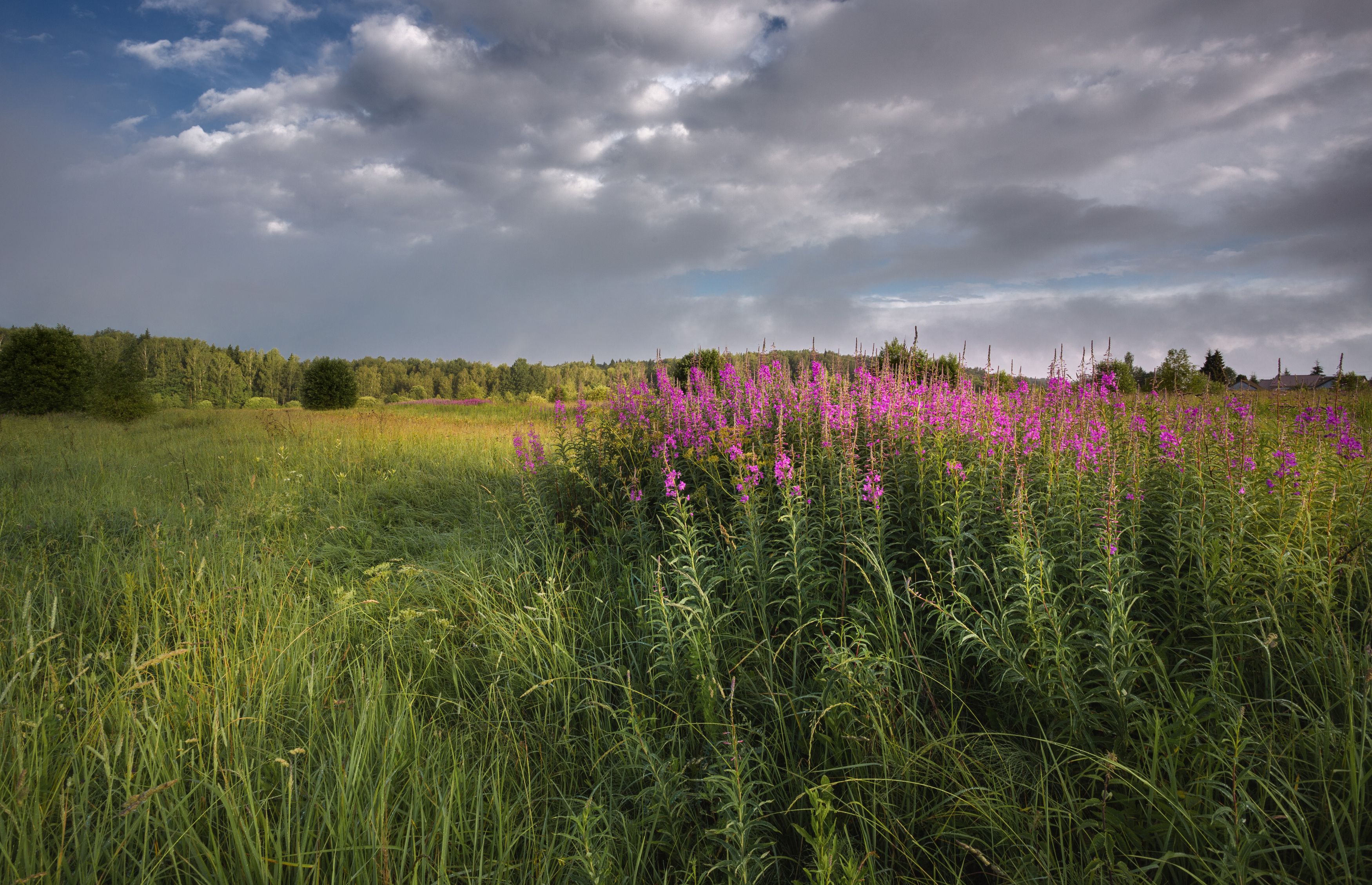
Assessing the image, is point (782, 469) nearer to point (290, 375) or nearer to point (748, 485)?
point (748, 485)

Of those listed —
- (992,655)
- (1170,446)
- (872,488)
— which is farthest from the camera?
(1170,446)

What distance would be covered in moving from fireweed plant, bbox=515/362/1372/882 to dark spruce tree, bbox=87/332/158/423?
2013cm

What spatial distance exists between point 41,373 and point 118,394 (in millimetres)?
3378

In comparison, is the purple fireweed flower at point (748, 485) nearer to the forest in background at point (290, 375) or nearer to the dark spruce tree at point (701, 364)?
the dark spruce tree at point (701, 364)

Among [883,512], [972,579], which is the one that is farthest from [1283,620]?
[883,512]

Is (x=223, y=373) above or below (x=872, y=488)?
above

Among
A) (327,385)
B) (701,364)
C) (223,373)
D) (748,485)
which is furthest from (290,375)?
(748,485)

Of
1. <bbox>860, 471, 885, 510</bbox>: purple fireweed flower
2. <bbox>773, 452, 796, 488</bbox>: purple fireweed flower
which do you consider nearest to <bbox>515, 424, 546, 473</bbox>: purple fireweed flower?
<bbox>773, 452, 796, 488</bbox>: purple fireweed flower

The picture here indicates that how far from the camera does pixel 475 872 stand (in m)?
1.89

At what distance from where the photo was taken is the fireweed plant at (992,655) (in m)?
1.81

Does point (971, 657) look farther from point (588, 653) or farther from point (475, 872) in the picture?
point (475, 872)

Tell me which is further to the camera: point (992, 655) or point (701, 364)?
point (701, 364)

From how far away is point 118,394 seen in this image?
650 inches

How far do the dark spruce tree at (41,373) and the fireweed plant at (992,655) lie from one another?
2329 centimetres
